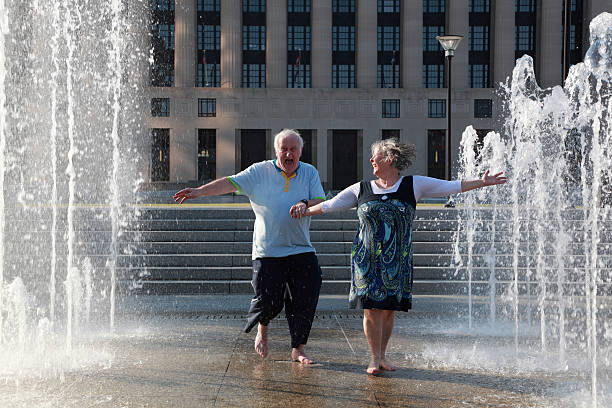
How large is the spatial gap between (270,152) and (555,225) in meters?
33.7

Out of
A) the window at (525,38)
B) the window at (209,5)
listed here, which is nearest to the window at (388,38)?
the window at (525,38)

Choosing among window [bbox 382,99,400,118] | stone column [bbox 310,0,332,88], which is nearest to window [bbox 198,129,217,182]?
stone column [bbox 310,0,332,88]

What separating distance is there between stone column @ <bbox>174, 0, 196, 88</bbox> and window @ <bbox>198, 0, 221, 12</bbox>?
75cm

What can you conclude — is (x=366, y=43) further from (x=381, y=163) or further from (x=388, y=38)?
(x=381, y=163)

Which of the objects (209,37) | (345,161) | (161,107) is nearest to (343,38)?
(345,161)

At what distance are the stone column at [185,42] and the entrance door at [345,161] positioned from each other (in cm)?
1051

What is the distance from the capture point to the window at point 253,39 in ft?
154

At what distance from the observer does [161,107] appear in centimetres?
4638

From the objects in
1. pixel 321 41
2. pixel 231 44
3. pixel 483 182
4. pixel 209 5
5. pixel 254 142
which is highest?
pixel 209 5

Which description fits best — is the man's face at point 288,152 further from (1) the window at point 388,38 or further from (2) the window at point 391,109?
(1) the window at point 388,38

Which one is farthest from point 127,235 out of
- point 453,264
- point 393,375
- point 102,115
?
point 102,115

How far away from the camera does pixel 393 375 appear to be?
5.25 metres

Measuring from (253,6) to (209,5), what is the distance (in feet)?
9.44

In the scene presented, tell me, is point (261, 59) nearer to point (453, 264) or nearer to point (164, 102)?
point (164, 102)
